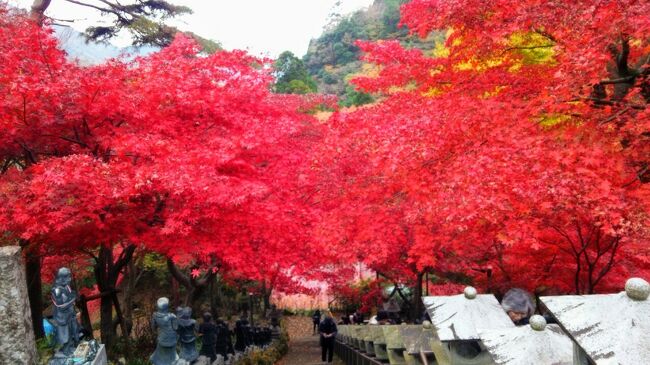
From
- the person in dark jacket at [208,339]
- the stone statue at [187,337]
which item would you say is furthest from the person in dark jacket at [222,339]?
the stone statue at [187,337]

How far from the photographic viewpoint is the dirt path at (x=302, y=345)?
14.4 metres

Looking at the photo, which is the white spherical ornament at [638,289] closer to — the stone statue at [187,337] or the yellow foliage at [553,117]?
the yellow foliage at [553,117]

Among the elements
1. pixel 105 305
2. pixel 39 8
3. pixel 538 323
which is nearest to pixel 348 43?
pixel 39 8

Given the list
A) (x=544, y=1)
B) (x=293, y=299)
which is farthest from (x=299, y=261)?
(x=293, y=299)

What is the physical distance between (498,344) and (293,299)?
25757mm

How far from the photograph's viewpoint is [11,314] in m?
6.16

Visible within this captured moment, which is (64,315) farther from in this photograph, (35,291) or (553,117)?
(553,117)

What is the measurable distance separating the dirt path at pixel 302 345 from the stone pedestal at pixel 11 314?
327 inches

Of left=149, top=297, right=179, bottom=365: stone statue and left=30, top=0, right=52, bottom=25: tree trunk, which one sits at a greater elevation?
left=30, top=0, right=52, bottom=25: tree trunk

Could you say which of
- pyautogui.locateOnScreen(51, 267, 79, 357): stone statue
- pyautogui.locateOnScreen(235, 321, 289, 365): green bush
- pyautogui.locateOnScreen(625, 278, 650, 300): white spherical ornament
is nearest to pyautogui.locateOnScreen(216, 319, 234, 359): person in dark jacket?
pyautogui.locateOnScreen(235, 321, 289, 365): green bush

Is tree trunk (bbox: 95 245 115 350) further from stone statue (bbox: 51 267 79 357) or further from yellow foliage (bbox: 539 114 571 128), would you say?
yellow foliage (bbox: 539 114 571 128)

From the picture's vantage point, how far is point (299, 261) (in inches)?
401

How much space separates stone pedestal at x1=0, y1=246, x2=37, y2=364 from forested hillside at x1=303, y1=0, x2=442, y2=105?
143 ft

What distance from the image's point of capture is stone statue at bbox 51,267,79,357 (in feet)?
22.3
